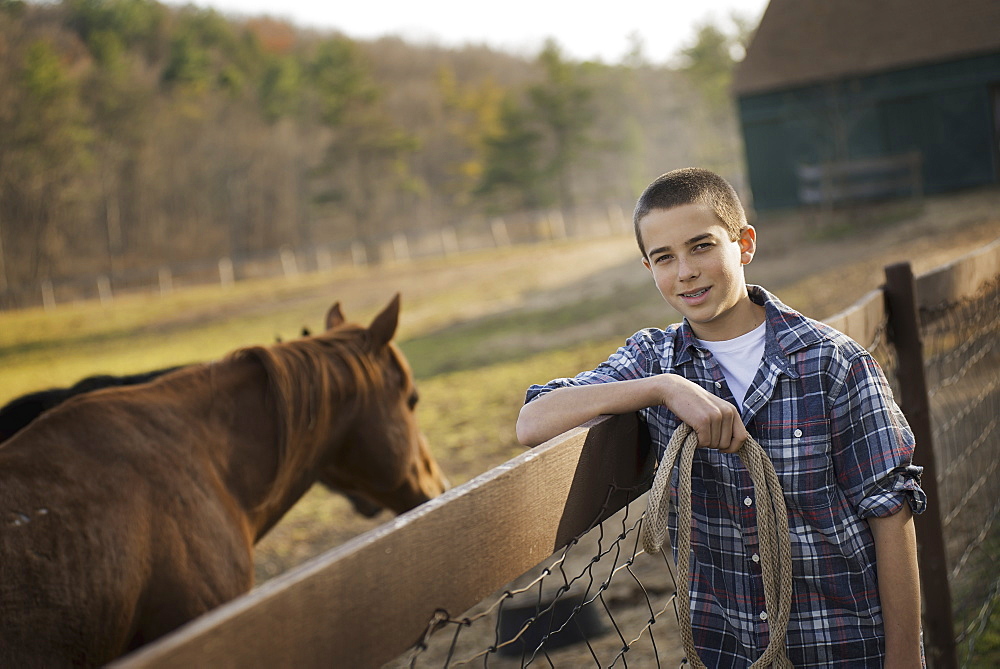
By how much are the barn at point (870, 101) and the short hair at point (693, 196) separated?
59.8ft

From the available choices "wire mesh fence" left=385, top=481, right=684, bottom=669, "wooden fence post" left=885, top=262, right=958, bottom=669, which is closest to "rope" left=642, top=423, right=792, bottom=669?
"wooden fence post" left=885, top=262, right=958, bottom=669

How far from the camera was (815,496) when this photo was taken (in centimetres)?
142

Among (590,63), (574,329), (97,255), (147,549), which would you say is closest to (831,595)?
(147,549)

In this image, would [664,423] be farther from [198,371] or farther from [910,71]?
[910,71]

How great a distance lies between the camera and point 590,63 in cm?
7519

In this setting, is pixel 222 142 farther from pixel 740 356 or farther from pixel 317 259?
pixel 740 356

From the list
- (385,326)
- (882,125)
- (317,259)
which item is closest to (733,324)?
(385,326)

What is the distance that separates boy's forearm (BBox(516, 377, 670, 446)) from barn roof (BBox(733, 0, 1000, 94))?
20.1 m

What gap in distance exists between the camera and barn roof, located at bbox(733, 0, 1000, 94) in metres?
19.2

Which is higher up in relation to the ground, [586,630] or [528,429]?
[528,429]

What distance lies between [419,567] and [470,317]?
1584 centimetres

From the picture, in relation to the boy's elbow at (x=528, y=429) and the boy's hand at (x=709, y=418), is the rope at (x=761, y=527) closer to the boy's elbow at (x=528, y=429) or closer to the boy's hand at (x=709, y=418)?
the boy's hand at (x=709, y=418)

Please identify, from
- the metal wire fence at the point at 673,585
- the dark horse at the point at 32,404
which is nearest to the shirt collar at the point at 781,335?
the metal wire fence at the point at 673,585

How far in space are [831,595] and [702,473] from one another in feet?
0.99
